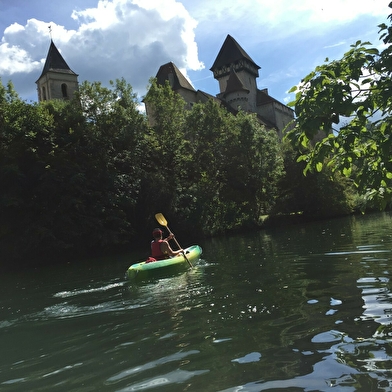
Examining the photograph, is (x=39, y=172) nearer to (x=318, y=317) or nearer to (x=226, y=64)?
(x=318, y=317)

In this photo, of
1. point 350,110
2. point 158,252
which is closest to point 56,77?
point 158,252

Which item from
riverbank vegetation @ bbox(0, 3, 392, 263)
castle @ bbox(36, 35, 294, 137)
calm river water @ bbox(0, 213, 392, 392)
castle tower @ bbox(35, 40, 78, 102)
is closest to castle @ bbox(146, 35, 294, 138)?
castle @ bbox(36, 35, 294, 137)

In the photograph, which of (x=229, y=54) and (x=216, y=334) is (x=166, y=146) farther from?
(x=229, y=54)

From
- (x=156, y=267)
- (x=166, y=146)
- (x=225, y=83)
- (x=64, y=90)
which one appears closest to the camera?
(x=156, y=267)

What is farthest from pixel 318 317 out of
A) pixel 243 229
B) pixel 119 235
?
pixel 243 229

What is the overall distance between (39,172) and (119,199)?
491 centimetres

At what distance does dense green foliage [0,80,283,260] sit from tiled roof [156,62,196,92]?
62.1ft

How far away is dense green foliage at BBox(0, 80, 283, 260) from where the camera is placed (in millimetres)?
22156

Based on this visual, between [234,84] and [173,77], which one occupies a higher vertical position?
[173,77]

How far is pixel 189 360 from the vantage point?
13.7ft

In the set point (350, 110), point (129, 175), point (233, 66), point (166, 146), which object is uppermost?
point (233, 66)

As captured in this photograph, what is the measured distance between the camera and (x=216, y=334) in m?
4.95

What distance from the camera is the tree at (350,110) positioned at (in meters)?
3.10

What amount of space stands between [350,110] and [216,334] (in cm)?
314
